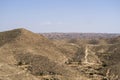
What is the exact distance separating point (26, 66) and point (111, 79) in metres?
12.1

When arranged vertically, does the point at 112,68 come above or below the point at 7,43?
below

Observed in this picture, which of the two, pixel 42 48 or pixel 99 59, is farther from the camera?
pixel 99 59

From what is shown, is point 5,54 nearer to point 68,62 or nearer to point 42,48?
point 42,48

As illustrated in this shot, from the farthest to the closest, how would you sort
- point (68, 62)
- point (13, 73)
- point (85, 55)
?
point (85, 55), point (68, 62), point (13, 73)

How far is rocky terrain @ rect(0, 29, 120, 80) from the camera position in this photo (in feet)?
122

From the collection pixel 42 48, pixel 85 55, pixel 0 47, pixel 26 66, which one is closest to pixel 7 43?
pixel 0 47

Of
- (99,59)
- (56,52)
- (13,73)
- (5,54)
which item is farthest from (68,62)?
(13,73)

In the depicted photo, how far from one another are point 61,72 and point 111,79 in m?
6.94

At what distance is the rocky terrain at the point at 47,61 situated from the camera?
3719 cm

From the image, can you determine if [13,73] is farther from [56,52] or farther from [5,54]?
[56,52]

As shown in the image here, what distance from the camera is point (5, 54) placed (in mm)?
44500

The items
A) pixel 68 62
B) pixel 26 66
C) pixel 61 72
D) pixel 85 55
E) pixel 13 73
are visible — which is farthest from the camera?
pixel 85 55

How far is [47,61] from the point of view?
135 ft

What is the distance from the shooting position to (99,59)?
5484 cm
